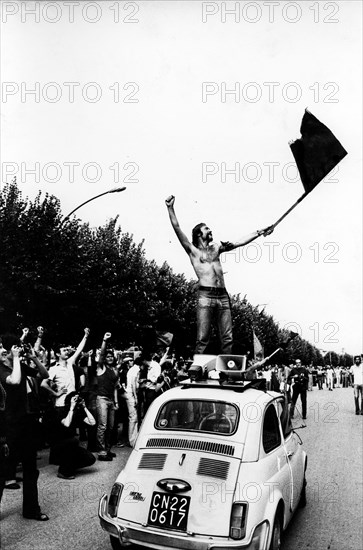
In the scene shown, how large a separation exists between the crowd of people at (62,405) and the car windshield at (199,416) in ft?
3.95

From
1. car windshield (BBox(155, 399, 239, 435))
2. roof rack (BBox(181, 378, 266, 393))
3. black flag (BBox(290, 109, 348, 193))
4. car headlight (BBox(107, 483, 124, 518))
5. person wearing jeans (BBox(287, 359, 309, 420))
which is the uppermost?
black flag (BBox(290, 109, 348, 193))

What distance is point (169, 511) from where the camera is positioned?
4.90 meters

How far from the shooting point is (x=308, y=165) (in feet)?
21.2

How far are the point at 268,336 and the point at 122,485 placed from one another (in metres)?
61.7

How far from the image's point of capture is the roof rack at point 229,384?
586cm

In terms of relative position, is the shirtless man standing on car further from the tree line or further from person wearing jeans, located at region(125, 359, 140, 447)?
person wearing jeans, located at region(125, 359, 140, 447)

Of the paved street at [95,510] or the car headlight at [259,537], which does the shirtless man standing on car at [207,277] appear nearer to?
the paved street at [95,510]

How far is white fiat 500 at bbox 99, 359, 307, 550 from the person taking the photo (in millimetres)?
4750

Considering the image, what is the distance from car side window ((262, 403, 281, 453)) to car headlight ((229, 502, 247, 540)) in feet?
2.66

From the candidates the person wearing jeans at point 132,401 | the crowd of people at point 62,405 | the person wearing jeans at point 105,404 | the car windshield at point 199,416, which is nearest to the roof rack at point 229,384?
the car windshield at point 199,416

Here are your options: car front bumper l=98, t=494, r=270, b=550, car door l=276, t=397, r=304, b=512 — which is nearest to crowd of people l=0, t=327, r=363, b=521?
car door l=276, t=397, r=304, b=512

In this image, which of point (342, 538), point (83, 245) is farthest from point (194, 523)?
point (83, 245)

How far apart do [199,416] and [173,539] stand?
4.16ft

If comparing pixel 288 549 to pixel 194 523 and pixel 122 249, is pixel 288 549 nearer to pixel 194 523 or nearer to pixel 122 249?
pixel 194 523
